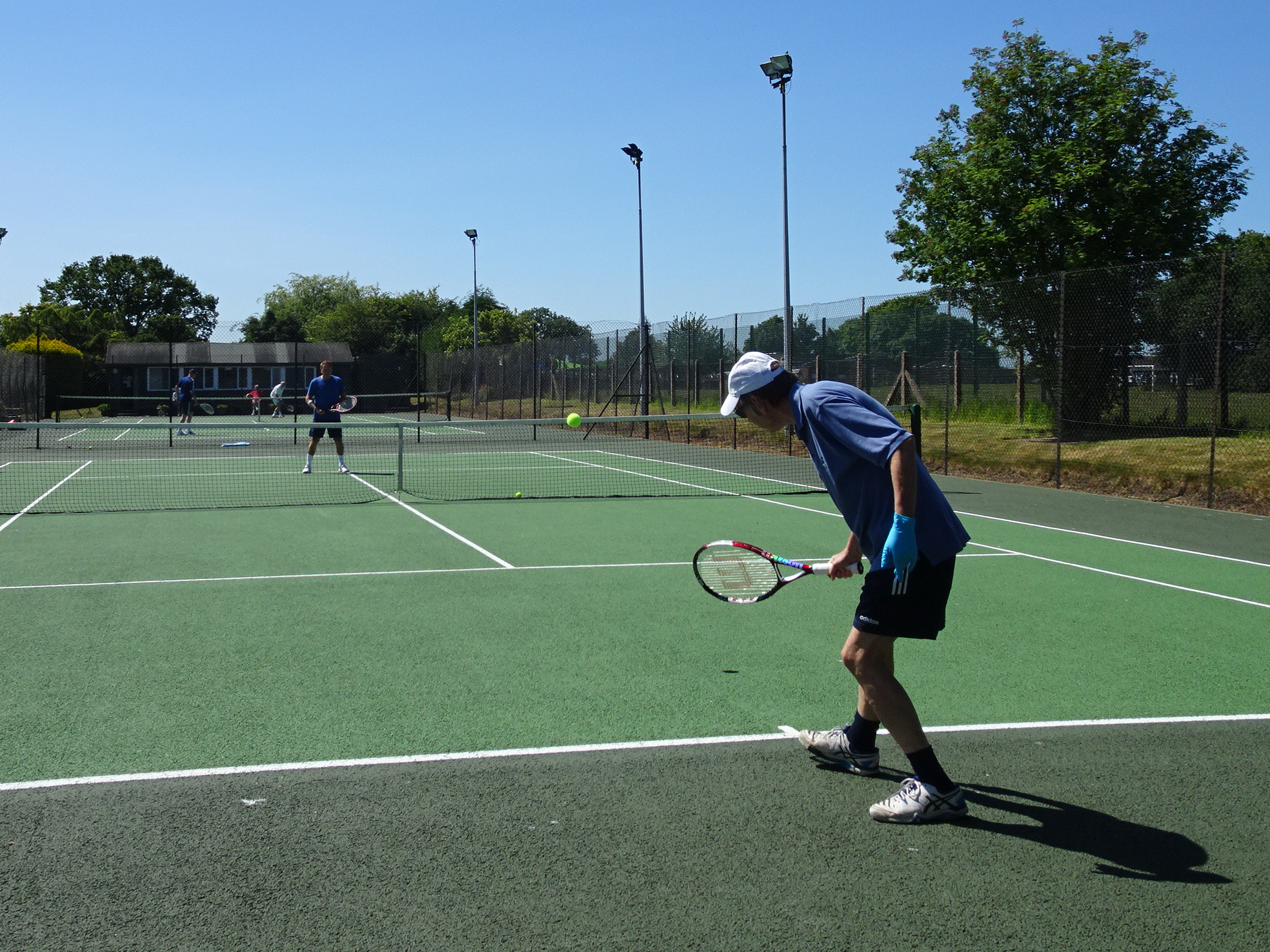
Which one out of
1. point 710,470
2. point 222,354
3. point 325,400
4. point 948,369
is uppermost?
point 222,354

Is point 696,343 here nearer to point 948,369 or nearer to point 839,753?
point 948,369

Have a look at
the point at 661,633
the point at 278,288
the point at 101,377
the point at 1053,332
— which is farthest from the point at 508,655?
the point at 278,288

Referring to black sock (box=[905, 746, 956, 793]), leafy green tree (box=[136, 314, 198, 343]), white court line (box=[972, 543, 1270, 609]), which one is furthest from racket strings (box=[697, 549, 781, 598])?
leafy green tree (box=[136, 314, 198, 343])

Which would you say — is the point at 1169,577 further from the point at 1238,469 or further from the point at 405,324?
the point at 405,324

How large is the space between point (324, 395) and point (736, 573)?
13994mm

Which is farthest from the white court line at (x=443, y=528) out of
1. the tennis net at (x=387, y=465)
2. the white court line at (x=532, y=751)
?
the white court line at (x=532, y=751)

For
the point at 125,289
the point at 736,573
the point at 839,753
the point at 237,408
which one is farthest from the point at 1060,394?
the point at 125,289

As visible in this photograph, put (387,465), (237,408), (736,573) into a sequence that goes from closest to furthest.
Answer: (736,573)
(387,465)
(237,408)

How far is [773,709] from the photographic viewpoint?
5.06 metres

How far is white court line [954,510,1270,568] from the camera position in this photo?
9.45m

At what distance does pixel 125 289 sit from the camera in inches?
4045

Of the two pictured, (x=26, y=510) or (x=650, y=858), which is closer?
(x=650, y=858)

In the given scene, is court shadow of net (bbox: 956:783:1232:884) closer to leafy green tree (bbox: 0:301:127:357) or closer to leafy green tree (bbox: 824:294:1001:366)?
leafy green tree (bbox: 824:294:1001:366)

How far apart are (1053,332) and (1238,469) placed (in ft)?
12.7
